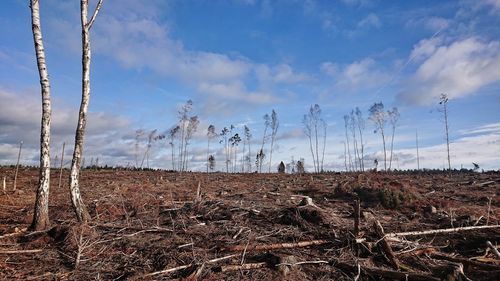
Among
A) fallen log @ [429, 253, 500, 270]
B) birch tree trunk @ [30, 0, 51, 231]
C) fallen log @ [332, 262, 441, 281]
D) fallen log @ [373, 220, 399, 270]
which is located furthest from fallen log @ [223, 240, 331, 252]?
birch tree trunk @ [30, 0, 51, 231]

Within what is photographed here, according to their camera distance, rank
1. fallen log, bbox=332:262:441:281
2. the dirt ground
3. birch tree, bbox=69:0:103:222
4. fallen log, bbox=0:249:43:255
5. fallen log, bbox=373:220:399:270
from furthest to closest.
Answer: birch tree, bbox=69:0:103:222 < fallen log, bbox=0:249:43:255 < fallen log, bbox=373:220:399:270 < the dirt ground < fallen log, bbox=332:262:441:281

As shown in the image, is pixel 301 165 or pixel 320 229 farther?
pixel 301 165

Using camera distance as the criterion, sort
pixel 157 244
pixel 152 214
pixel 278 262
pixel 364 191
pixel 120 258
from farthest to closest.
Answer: pixel 364 191 → pixel 152 214 → pixel 157 244 → pixel 120 258 → pixel 278 262

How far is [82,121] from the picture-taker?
359 inches

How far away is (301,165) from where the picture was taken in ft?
174

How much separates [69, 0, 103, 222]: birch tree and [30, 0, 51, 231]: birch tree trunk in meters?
0.55

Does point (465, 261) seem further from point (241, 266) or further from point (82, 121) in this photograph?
point (82, 121)

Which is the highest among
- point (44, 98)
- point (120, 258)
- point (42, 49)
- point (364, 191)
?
point (42, 49)

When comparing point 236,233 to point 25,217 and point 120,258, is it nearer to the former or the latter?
point 120,258

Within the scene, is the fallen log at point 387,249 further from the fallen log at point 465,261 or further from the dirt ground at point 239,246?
the fallen log at point 465,261

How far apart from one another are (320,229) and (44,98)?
6.74 m

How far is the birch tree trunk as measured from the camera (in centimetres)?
841

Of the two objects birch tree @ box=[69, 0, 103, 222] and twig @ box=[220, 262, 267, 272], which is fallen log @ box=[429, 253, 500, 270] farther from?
birch tree @ box=[69, 0, 103, 222]

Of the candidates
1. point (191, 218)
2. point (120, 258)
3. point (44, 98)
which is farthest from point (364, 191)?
point (44, 98)
